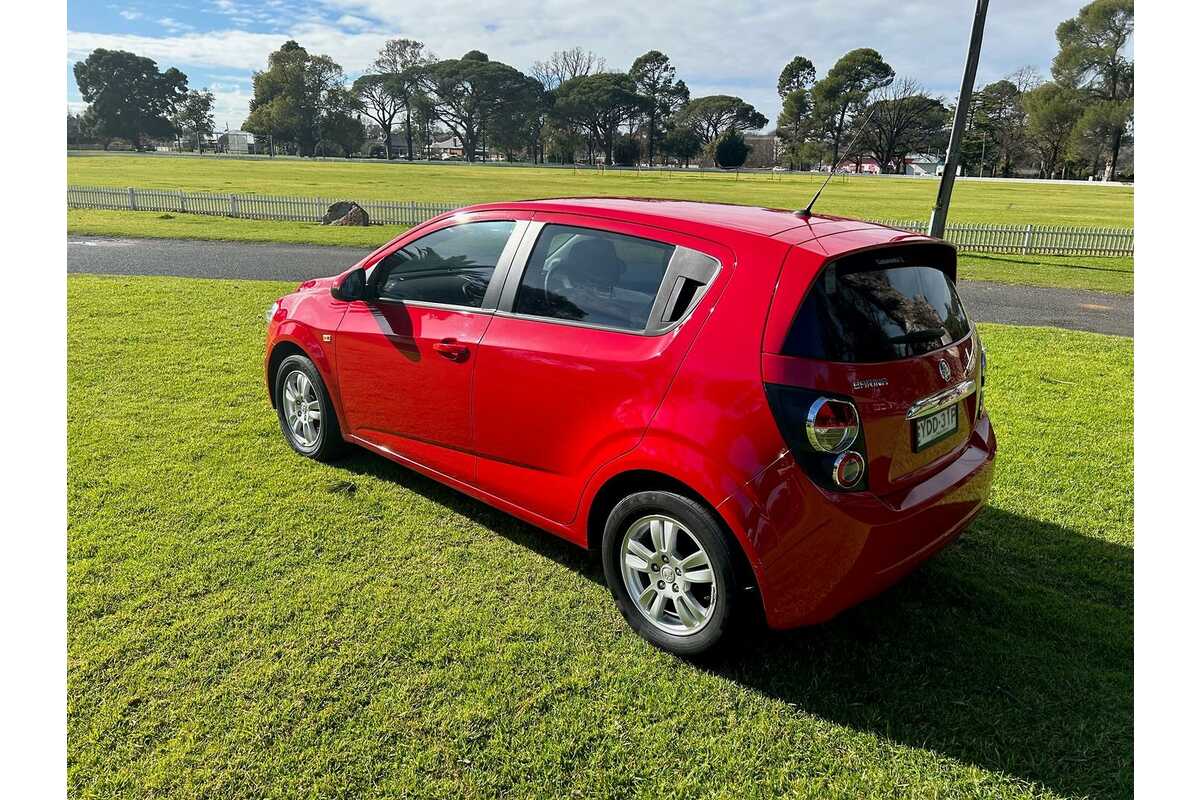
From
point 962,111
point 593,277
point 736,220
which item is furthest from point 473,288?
point 962,111

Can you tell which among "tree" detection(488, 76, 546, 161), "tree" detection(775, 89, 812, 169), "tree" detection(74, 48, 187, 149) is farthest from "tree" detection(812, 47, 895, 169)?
"tree" detection(74, 48, 187, 149)

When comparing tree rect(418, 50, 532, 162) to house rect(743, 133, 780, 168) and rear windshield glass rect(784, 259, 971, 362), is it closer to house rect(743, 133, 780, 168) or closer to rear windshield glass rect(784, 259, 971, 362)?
house rect(743, 133, 780, 168)

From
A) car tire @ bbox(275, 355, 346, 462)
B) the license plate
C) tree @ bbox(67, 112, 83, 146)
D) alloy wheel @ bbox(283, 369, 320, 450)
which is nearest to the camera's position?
the license plate

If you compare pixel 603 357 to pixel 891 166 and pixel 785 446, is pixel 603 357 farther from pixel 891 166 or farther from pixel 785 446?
pixel 891 166

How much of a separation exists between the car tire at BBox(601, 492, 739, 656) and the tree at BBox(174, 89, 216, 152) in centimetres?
13618

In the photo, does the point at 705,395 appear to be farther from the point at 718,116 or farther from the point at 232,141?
the point at 232,141

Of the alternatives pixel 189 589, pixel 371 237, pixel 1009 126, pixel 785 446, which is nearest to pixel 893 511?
pixel 785 446

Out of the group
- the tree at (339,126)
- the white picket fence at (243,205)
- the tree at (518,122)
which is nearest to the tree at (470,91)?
Result: the tree at (518,122)

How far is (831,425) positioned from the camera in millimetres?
2574

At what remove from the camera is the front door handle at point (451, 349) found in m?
3.63

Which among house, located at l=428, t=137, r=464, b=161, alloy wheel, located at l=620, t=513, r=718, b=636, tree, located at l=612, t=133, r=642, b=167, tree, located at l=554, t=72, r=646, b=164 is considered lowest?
alloy wheel, located at l=620, t=513, r=718, b=636

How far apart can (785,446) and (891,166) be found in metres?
106

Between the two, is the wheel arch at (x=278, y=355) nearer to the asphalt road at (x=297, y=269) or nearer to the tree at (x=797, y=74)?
the asphalt road at (x=297, y=269)

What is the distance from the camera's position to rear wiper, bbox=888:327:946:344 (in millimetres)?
2834
